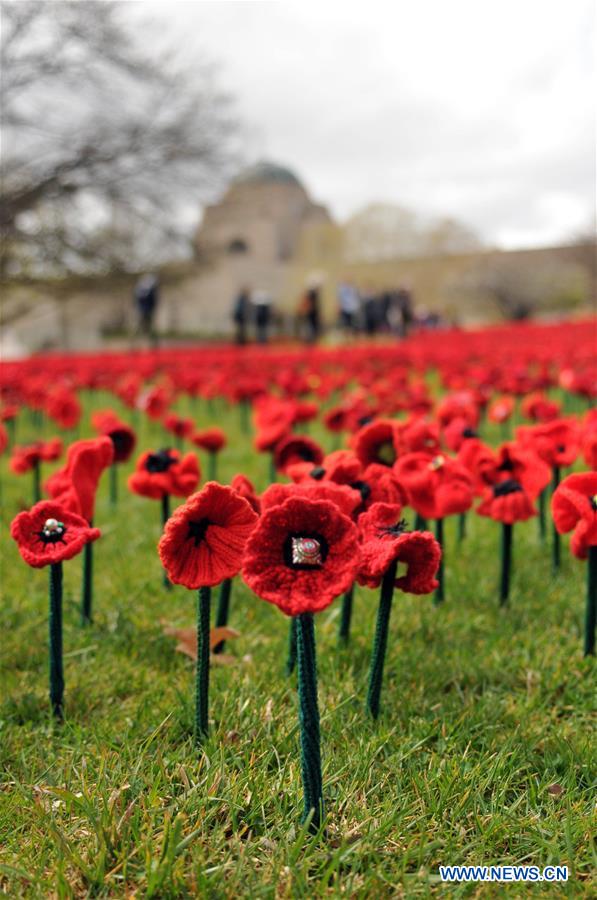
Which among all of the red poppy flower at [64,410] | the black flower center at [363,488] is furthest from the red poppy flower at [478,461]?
the red poppy flower at [64,410]

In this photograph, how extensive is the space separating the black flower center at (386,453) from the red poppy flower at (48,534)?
36.8 inches

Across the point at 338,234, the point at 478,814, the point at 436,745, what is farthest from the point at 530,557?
the point at 338,234

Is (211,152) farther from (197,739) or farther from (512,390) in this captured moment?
(197,739)

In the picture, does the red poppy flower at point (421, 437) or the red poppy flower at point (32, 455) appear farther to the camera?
the red poppy flower at point (32, 455)

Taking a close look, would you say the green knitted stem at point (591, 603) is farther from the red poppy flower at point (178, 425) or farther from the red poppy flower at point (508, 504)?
the red poppy flower at point (178, 425)

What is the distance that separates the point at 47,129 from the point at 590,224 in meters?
36.3

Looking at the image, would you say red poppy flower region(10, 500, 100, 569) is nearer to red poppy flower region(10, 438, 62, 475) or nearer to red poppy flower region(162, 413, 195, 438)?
red poppy flower region(10, 438, 62, 475)

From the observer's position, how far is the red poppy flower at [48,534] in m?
1.73

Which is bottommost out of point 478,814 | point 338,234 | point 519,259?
point 478,814

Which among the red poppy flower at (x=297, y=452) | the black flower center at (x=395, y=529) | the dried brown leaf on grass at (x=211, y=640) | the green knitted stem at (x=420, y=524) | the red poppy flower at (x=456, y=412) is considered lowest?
the dried brown leaf on grass at (x=211, y=640)

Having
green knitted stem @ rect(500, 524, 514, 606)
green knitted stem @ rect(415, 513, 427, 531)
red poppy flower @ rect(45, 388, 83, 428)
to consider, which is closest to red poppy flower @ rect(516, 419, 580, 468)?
green knitted stem @ rect(500, 524, 514, 606)

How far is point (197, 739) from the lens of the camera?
181 cm

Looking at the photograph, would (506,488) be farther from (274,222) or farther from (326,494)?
(274,222)

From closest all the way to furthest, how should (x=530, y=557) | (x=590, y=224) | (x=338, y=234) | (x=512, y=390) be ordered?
(x=530, y=557) < (x=512, y=390) < (x=590, y=224) < (x=338, y=234)
